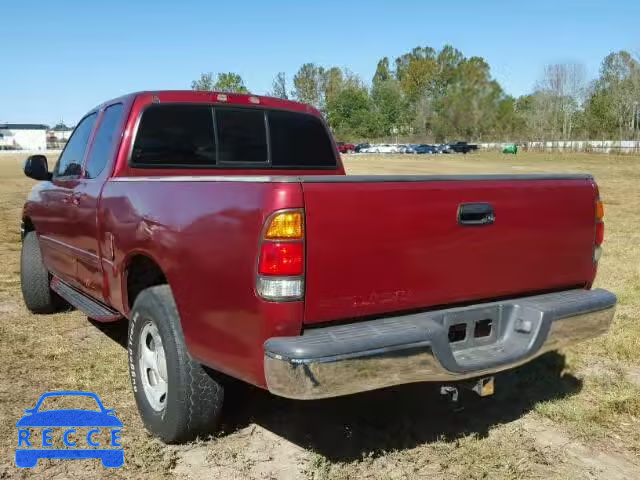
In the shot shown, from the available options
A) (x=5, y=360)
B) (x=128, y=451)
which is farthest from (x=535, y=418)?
(x=5, y=360)

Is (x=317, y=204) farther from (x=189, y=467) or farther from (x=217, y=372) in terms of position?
(x=189, y=467)

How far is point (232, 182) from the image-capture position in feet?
9.67

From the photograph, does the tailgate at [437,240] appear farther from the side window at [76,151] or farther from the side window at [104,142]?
the side window at [76,151]

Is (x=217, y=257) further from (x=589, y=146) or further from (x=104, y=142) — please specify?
(x=589, y=146)

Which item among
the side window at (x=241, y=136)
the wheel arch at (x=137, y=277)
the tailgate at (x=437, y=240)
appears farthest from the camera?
the side window at (x=241, y=136)

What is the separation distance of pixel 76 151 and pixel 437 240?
11.1ft

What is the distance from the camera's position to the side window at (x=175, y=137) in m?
4.45

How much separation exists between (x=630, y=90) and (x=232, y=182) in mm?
74172

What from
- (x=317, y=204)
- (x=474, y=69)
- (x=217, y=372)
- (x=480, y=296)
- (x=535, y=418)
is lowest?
(x=535, y=418)

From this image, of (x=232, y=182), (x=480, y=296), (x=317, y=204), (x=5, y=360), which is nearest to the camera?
(x=317, y=204)

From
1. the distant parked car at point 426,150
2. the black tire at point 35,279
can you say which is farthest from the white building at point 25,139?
the black tire at point 35,279

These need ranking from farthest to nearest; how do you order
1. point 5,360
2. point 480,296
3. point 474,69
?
point 474,69 → point 5,360 → point 480,296

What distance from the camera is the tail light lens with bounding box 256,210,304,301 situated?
106 inches

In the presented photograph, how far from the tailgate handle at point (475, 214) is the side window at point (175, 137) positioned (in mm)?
2190
